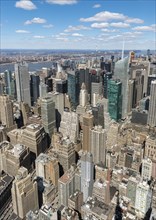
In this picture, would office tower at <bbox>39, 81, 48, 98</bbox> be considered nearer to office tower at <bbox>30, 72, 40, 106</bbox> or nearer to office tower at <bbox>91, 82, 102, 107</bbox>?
office tower at <bbox>30, 72, 40, 106</bbox>

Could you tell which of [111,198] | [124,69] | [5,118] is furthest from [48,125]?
[124,69]

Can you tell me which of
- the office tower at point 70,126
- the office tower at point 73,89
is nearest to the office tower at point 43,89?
the office tower at point 73,89

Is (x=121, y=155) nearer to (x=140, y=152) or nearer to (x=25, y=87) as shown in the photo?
(x=140, y=152)

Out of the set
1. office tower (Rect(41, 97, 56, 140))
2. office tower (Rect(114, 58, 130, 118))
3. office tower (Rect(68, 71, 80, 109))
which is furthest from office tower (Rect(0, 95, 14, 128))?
office tower (Rect(114, 58, 130, 118))

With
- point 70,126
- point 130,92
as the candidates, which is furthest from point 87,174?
point 130,92

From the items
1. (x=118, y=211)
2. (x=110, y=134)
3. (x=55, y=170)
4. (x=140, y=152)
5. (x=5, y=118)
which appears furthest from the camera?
(x=5, y=118)

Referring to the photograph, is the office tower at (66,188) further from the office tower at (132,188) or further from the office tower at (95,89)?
the office tower at (95,89)
